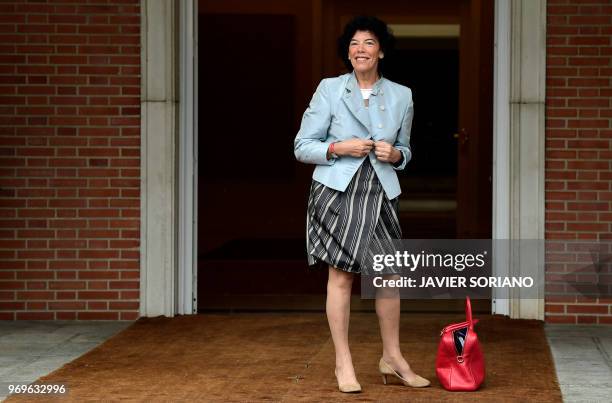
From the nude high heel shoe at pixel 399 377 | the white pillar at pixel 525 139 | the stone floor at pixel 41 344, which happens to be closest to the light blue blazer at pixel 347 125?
the nude high heel shoe at pixel 399 377

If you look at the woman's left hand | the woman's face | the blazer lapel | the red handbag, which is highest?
the woman's face

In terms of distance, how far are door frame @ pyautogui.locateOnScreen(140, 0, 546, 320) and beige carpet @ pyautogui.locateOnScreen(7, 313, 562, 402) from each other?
29 cm

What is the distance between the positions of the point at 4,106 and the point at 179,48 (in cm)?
119

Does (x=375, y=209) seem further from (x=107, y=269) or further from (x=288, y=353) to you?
(x=107, y=269)

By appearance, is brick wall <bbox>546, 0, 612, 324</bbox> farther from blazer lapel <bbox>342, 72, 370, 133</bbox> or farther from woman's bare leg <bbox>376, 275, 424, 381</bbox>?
blazer lapel <bbox>342, 72, 370, 133</bbox>

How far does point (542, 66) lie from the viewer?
7.61m

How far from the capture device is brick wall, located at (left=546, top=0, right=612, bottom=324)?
24.9 feet

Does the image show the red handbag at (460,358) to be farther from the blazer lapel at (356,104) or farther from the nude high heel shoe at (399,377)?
the blazer lapel at (356,104)

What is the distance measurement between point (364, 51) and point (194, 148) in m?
2.82

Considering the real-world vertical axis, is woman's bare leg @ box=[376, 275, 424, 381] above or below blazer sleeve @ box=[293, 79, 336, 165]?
below

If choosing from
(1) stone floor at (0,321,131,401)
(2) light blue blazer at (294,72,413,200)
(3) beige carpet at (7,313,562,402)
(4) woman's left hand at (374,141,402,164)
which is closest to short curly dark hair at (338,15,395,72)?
(2) light blue blazer at (294,72,413,200)

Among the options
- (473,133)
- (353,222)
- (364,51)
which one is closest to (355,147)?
(353,222)

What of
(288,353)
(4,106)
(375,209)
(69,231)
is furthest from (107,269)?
(375,209)

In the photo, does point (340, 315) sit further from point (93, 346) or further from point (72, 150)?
point (72, 150)
